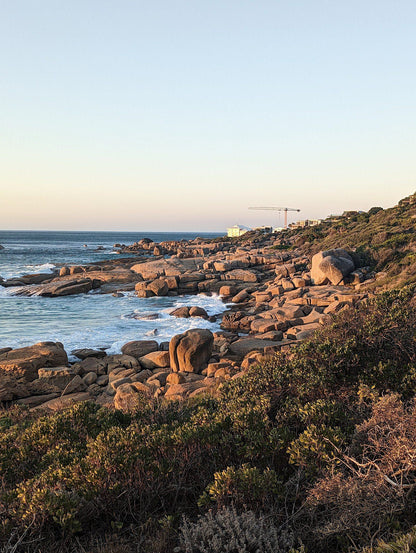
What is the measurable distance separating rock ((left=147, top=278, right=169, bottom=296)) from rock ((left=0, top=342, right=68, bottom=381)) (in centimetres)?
1812

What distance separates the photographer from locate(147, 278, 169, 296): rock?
36.2 m

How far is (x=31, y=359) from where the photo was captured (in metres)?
16.1

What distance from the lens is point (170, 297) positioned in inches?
1414

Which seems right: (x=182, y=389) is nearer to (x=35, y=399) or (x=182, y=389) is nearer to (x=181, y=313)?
(x=35, y=399)

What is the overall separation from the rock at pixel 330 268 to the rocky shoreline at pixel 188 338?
0.08 m

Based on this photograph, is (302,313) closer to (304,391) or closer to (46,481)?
(304,391)

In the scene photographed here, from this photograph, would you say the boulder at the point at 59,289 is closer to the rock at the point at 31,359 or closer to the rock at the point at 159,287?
the rock at the point at 159,287

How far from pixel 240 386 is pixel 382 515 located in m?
3.89

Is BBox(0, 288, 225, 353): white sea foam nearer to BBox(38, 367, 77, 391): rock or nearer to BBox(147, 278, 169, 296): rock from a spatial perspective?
BBox(147, 278, 169, 296): rock

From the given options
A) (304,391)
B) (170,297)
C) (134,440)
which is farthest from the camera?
(170,297)

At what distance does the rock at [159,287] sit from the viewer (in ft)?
119

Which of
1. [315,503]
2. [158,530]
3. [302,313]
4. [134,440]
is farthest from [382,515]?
[302,313]

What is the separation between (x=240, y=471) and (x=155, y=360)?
41.0ft

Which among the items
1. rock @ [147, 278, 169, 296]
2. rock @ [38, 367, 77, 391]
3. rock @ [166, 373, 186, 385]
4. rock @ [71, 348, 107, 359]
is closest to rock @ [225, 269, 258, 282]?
rock @ [147, 278, 169, 296]
